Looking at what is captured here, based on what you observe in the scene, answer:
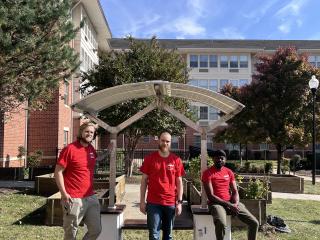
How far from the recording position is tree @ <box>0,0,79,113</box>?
10.8 metres

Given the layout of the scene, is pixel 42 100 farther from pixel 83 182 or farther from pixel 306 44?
pixel 306 44

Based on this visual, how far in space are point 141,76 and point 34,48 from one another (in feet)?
27.8

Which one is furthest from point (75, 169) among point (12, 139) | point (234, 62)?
point (234, 62)

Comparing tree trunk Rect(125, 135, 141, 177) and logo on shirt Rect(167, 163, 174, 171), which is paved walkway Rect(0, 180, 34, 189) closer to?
tree trunk Rect(125, 135, 141, 177)

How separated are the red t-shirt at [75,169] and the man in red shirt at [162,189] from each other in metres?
0.79

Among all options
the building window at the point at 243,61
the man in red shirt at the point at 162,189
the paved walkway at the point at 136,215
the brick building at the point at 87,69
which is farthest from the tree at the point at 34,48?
the building window at the point at 243,61

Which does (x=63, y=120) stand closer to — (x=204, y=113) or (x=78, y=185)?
→ (x=78, y=185)

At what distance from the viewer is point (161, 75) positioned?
19609 millimetres

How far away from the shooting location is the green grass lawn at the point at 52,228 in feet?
28.3

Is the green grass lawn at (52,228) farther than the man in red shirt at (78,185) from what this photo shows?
Yes

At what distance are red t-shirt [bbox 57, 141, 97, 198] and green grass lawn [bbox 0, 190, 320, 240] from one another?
2.77 meters

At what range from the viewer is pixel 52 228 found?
29.8 ft

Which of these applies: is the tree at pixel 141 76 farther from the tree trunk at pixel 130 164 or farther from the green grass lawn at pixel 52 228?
the green grass lawn at pixel 52 228

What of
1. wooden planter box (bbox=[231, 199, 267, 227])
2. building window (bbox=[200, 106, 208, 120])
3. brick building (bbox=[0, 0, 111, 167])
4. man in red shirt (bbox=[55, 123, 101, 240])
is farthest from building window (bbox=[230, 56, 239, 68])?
man in red shirt (bbox=[55, 123, 101, 240])
